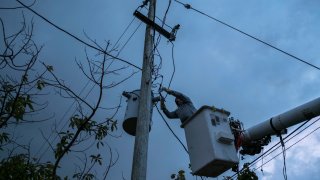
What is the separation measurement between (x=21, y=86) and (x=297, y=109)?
468cm

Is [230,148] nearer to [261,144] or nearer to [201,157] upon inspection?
[201,157]

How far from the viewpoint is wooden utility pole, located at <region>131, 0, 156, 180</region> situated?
3938 mm

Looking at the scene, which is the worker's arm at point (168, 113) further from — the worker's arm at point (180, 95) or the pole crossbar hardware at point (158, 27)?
the pole crossbar hardware at point (158, 27)

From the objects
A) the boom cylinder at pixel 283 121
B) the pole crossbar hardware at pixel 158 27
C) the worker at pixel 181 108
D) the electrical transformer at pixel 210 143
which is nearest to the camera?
the electrical transformer at pixel 210 143

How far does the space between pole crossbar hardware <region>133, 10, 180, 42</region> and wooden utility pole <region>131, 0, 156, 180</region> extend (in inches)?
3.2

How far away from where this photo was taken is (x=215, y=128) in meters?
4.90

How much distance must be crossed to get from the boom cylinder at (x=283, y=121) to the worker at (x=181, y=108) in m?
1.50

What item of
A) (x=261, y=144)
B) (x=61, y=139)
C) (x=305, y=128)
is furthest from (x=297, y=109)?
(x=61, y=139)

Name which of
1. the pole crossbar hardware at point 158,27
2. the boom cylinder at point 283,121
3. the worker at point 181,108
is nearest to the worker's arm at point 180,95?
the worker at point 181,108

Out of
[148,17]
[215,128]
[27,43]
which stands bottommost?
[215,128]

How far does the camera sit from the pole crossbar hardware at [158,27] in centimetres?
577

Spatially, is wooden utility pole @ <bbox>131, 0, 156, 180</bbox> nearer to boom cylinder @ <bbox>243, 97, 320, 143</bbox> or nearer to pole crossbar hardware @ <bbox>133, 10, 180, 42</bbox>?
pole crossbar hardware @ <bbox>133, 10, 180, 42</bbox>

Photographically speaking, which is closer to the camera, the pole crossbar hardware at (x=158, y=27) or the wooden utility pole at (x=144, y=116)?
the wooden utility pole at (x=144, y=116)

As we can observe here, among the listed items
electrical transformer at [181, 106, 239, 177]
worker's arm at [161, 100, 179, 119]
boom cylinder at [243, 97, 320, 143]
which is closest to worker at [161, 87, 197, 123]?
worker's arm at [161, 100, 179, 119]
